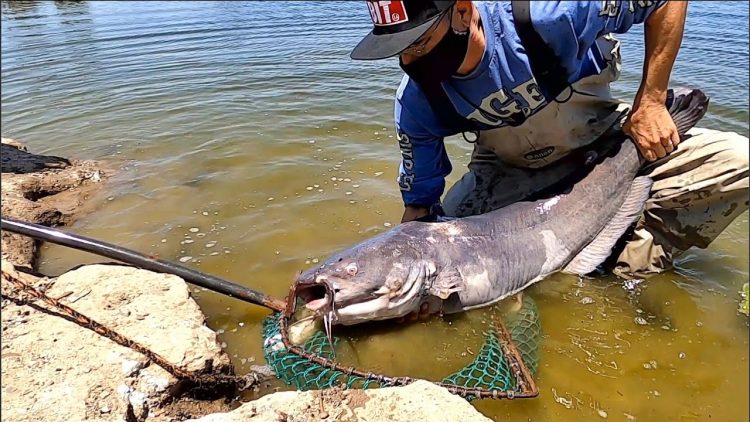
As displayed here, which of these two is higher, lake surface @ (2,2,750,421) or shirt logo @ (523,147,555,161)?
shirt logo @ (523,147,555,161)

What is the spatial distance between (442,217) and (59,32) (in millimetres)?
12039

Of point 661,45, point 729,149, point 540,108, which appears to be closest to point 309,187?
point 540,108

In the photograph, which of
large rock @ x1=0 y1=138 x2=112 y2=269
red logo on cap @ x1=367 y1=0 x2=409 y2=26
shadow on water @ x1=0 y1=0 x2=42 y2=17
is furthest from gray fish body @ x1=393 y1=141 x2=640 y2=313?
shadow on water @ x1=0 y1=0 x2=42 y2=17

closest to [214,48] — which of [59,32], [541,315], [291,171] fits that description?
[59,32]

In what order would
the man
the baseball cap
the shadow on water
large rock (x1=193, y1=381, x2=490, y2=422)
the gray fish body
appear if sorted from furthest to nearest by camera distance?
1. the shadow on water
2. the gray fish body
3. the man
4. the baseball cap
5. large rock (x1=193, y1=381, x2=490, y2=422)

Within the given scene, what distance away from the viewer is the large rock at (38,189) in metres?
3.89

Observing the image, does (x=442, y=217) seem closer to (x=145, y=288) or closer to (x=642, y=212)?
(x=642, y=212)

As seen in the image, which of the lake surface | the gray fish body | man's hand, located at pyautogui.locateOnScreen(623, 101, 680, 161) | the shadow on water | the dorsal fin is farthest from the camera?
the shadow on water

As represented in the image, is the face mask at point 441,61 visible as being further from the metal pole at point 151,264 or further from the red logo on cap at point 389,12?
the metal pole at point 151,264

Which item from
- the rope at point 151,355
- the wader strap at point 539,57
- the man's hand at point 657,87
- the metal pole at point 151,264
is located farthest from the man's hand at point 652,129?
→ the rope at point 151,355

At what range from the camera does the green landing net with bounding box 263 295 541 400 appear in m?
2.72

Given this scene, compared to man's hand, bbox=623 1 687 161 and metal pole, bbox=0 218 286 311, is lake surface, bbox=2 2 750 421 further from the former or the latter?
man's hand, bbox=623 1 687 161

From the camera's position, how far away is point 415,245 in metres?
3.28

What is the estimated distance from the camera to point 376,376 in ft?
8.76
